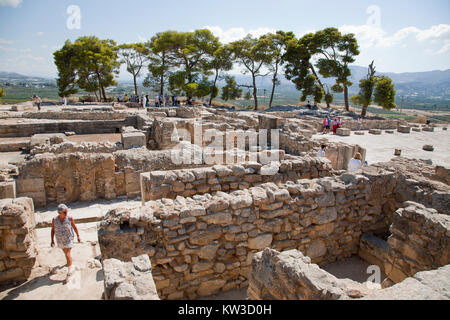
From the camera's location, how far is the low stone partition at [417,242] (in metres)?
3.75

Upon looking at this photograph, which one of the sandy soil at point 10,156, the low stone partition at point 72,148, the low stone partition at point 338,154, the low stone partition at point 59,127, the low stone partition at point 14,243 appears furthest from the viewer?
the low stone partition at point 59,127

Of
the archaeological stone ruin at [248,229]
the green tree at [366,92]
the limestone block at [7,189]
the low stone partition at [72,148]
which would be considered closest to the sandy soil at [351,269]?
the archaeological stone ruin at [248,229]

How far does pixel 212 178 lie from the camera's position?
5.41 meters

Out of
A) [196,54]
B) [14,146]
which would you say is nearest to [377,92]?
[196,54]

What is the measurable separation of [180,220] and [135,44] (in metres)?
37.8

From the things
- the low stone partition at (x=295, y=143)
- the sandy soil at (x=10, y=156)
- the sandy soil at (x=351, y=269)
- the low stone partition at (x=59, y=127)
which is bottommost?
the sandy soil at (x=351, y=269)

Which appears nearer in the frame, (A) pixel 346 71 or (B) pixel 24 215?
(B) pixel 24 215

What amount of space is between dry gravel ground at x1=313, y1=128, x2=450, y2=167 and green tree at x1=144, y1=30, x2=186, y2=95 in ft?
75.3

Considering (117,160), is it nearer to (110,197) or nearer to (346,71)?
(110,197)

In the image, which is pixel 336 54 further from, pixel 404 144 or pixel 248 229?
pixel 248 229

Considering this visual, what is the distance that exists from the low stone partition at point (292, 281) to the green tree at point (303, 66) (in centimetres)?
3496

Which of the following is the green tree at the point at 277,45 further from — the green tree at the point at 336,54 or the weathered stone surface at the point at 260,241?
the weathered stone surface at the point at 260,241
